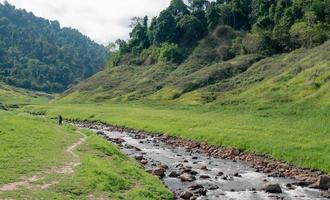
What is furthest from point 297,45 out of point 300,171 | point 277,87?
point 300,171

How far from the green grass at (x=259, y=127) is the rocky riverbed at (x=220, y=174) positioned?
Answer: 82.8 inches

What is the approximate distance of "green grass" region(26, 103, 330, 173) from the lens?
52906 millimetres

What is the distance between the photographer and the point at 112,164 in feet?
146

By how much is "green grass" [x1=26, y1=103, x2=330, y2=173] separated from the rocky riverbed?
2104 mm

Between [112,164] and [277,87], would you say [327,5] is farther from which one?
[112,164]

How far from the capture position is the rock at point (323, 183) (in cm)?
4056

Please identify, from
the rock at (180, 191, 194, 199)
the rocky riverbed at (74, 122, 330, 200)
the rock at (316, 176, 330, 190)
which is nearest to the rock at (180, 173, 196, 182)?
the rocky riverbed at (74, 122, 330, 200)

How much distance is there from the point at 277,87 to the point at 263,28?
252 feet

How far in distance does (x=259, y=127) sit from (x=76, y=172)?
3844 cm

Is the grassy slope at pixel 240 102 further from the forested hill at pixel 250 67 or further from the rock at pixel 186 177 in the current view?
the rock at pixel 186 177

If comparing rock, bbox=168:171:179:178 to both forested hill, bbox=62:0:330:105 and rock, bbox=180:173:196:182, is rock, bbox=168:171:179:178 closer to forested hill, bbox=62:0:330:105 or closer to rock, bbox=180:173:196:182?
rock, bbox=180:173:196:182

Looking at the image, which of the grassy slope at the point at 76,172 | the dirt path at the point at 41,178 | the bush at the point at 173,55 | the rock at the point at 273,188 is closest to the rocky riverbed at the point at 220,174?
the rock at the point at 273,188

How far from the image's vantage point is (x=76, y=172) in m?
37.8

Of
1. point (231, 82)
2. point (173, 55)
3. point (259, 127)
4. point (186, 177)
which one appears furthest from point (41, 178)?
point (173, 55)
